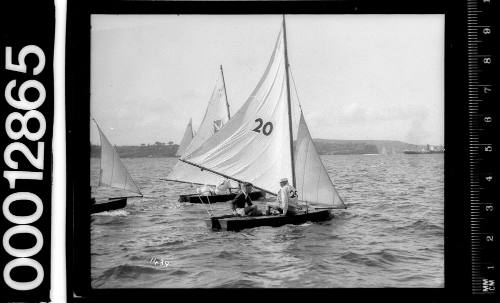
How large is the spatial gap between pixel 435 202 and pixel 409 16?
1485 mm

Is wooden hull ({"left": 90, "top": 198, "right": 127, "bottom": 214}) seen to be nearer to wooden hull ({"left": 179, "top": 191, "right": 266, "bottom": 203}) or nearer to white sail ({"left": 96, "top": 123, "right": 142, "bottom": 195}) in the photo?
white sail ({"left": 96, "top": 123, "right": 142, "bottom": 195})

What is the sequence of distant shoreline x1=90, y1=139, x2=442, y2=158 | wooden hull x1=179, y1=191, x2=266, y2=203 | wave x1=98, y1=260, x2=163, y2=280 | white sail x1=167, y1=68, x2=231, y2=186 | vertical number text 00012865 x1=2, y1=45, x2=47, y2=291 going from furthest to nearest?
wooden hull x1=179, y1=191, x2=266, y2=203 < white sail x1=167, y1=68, x2=231, y2=186 < distant shoreline x1=90, y1=139, x2=442, y2=158 < wave x1=98, y1=260, x2=163, y2=280 < vertical number text 00012865 x1=2, y1=45, x2=47, y2=291

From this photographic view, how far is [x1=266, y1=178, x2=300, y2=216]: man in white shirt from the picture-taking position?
6359 mm

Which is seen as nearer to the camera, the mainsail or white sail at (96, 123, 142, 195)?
white sail at (96, 123, 142, 195)

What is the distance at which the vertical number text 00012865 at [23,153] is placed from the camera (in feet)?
13.1

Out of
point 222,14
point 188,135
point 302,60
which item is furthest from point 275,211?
point 222,14

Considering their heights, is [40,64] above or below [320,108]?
above

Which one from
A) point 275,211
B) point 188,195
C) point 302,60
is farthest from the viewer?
point 188,195

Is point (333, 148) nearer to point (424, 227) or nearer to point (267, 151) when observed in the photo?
point (424, 227)

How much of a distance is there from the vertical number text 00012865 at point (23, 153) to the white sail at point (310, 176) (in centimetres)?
243

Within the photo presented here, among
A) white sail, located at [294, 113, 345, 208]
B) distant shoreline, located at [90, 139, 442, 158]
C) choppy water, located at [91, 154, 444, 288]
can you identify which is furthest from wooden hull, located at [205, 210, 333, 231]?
distant shoreline, located at [90, 139, 442, 158]

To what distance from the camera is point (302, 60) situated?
4629 millimetres

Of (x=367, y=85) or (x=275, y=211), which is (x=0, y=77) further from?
(x=275, y=211)

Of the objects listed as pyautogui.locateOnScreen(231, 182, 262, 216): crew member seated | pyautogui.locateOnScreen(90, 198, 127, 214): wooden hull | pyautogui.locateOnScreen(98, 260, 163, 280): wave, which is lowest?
pyautogui.locateOnScreen(98, 260, 163, 280): wave
